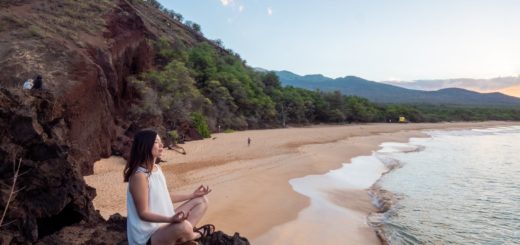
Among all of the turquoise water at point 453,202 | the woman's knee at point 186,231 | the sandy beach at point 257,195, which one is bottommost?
the turquoise water at point 453,202

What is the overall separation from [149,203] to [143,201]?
135 mm

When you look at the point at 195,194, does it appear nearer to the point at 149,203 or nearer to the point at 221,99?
the point at 149,203

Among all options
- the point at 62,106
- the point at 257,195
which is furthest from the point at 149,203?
the point at 257,195

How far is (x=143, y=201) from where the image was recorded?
3541 millimetres

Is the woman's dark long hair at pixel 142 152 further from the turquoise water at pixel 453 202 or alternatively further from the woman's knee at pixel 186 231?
the turquoise water at pixel 453 202

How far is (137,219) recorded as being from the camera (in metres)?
3.68

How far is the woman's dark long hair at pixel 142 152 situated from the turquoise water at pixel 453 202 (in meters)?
5.86

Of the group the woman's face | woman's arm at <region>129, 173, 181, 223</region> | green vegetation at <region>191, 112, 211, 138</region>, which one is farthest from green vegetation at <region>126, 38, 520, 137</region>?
woman's arm at <region>129, 173, 181, 223</region>

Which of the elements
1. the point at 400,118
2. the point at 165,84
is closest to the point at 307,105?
the point at 400,118

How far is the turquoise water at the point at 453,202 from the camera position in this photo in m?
8.56

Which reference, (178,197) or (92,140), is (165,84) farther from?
(178,197)

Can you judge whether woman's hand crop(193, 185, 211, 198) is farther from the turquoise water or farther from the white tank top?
the turquoise water

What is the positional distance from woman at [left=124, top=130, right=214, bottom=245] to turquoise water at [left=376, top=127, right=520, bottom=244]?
18.2ft

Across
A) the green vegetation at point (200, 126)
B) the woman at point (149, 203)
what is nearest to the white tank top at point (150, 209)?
the woman at point (149, 203)
